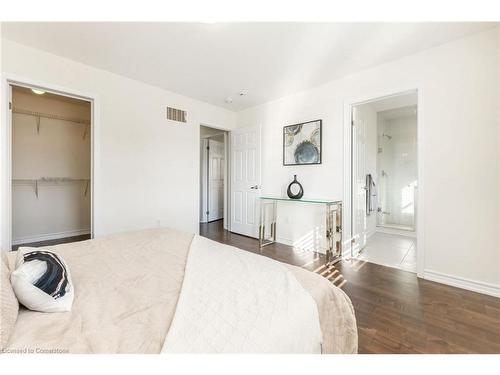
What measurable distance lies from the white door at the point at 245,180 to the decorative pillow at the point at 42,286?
3.22m

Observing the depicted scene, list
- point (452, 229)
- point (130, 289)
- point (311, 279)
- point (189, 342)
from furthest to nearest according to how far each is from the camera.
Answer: point (452, 229), point (311, 279), point (130, 289), point (189, 342)

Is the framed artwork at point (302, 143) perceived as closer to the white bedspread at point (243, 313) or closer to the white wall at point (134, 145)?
the white wall at point (134, 145)

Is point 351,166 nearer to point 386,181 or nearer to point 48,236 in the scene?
point 386,181

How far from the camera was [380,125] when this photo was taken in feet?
15.5

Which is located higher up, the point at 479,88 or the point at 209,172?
the point at 479,88

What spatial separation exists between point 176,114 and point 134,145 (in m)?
0.86

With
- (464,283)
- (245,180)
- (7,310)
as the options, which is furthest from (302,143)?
(7,310)

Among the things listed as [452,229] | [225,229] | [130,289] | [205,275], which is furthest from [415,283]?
[225,229]

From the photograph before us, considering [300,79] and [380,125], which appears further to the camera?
[380,125]

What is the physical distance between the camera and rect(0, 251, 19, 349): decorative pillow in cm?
73

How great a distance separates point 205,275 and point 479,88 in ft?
9.60

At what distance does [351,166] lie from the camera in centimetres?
308

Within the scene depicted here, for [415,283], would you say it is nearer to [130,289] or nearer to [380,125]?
[130,289]

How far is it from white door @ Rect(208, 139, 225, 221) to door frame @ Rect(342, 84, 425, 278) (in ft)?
11.0
